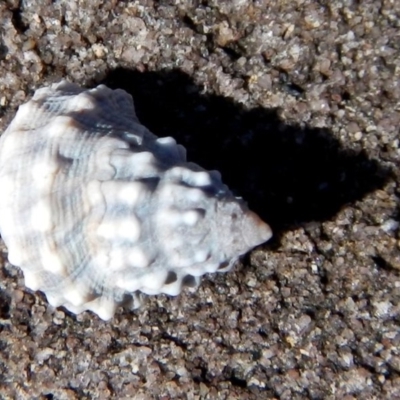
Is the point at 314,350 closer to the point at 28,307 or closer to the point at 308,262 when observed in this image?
the point at 308,262

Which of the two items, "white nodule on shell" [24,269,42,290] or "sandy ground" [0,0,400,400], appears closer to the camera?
"white nodule on shell" [24,269,42,290]

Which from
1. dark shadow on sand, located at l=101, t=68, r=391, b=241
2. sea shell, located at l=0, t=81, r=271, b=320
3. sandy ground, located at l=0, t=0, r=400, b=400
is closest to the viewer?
sea shell, located at l=0, t=81, r=271, b=320

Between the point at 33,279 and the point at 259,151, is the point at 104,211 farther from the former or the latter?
the point at 259,151

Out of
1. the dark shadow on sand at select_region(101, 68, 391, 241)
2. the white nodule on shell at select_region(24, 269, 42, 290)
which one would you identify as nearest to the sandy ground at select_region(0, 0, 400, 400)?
the dark shadow on sand at select_region(101, 68, 391, 241)

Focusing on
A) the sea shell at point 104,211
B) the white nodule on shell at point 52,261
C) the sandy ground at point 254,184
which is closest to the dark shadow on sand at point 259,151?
the sandy ground at point 254,184

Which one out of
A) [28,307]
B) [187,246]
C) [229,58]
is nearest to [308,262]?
[187,246]

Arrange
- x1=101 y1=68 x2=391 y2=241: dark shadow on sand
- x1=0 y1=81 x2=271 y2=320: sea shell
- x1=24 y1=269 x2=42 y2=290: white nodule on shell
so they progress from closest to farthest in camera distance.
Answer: x1=0 y1=81 x2=271 y2=320: sea shell, x1=24 y1=269 x2=42 y2=290: white nodule on shell, x1=101 y1=68 x2=391 y2=241: dark shadow on sand

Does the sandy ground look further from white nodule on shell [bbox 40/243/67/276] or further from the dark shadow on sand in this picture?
white nodule on shell [bbox 40/243/67/276]

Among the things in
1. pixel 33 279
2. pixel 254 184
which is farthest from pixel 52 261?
pixel 254 184
